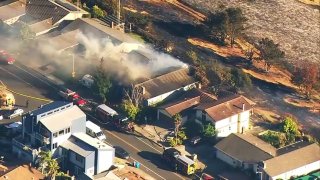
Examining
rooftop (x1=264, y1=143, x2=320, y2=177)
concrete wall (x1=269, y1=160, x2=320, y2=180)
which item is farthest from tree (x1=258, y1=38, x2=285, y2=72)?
concrete wall (x1=269, y1=160, x2=320, y2=180)

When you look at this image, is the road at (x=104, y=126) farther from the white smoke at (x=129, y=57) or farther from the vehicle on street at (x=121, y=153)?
the white smoke at (x=129, y=57)

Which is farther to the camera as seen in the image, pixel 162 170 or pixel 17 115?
pixel 17 115

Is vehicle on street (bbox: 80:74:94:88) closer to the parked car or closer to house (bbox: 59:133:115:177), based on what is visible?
the parked car

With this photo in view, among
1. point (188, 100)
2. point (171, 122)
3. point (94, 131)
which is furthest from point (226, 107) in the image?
point (94, 131)

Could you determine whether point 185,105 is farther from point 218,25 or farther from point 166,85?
point 218,25

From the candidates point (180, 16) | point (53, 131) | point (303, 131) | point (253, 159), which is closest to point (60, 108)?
point (53, 131)

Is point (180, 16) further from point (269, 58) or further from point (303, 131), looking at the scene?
point (303, 131)
